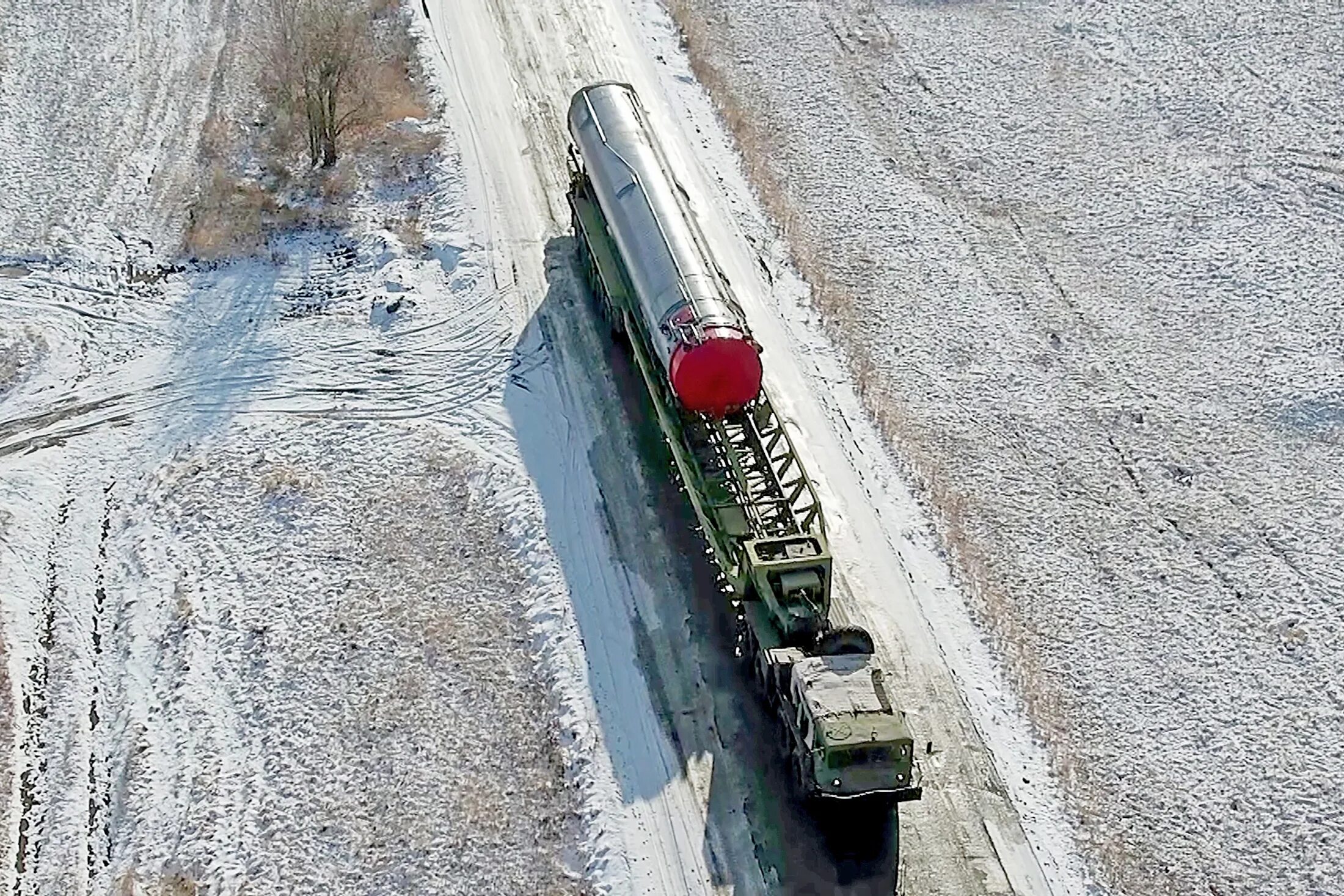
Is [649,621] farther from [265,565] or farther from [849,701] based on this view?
[265,565]

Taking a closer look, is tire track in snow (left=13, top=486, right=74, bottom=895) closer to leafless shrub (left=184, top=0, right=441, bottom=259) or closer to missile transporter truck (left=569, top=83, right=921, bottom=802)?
leafless shrub (left=184, top=0, right=441, bottom=259)

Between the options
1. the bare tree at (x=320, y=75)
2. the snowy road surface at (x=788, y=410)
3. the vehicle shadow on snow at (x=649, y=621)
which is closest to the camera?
the vehicle shadow on snow at (x=649, y=621)

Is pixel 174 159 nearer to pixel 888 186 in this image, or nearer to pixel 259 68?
pixel 259 68

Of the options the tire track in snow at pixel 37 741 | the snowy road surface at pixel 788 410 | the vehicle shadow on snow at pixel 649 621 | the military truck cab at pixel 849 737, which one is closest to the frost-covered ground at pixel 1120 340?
the snowy road surface at pixel 788 410

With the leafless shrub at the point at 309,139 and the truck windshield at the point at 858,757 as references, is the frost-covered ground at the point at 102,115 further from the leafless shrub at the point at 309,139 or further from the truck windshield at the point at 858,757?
the truck windshield at the point at 858,757

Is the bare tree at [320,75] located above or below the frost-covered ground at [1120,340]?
above

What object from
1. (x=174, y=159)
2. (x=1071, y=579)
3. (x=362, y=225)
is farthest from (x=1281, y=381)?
(x=174, y=159)

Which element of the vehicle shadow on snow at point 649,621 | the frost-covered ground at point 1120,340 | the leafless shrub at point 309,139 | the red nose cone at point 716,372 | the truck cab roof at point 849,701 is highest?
the red nose cone at point 716,372
